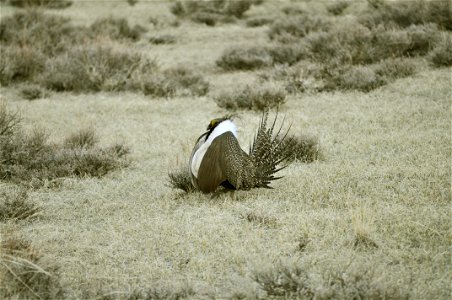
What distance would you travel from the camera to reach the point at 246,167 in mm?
4707

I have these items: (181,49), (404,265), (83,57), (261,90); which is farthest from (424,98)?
(181,49)

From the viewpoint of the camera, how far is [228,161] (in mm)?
4461

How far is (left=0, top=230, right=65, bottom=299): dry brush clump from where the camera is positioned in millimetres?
3199

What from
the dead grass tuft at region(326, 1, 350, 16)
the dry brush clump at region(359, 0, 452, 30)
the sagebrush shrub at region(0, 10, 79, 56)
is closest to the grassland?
the dry brush clump at region(359, 0, 452, 30)

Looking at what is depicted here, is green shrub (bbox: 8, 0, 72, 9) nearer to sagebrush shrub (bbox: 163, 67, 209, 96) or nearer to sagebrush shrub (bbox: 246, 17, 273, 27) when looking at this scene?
sagebrush shrub (bbox: 246, 17, 273, 27)

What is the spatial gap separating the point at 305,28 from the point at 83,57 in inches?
223

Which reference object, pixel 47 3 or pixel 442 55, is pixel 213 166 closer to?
pixel 442 55

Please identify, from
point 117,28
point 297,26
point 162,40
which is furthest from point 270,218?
point 117,28

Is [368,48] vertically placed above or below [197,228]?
above

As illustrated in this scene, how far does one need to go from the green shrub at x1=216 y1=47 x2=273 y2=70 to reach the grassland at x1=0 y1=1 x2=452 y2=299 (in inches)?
117

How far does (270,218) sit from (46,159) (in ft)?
9.20

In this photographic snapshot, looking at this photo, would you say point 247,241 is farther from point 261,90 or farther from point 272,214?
point 261,90

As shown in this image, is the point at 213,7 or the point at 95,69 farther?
the point at 213,7

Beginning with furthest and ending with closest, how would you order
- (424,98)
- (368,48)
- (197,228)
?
(368,48), (424,98), (197,228)
